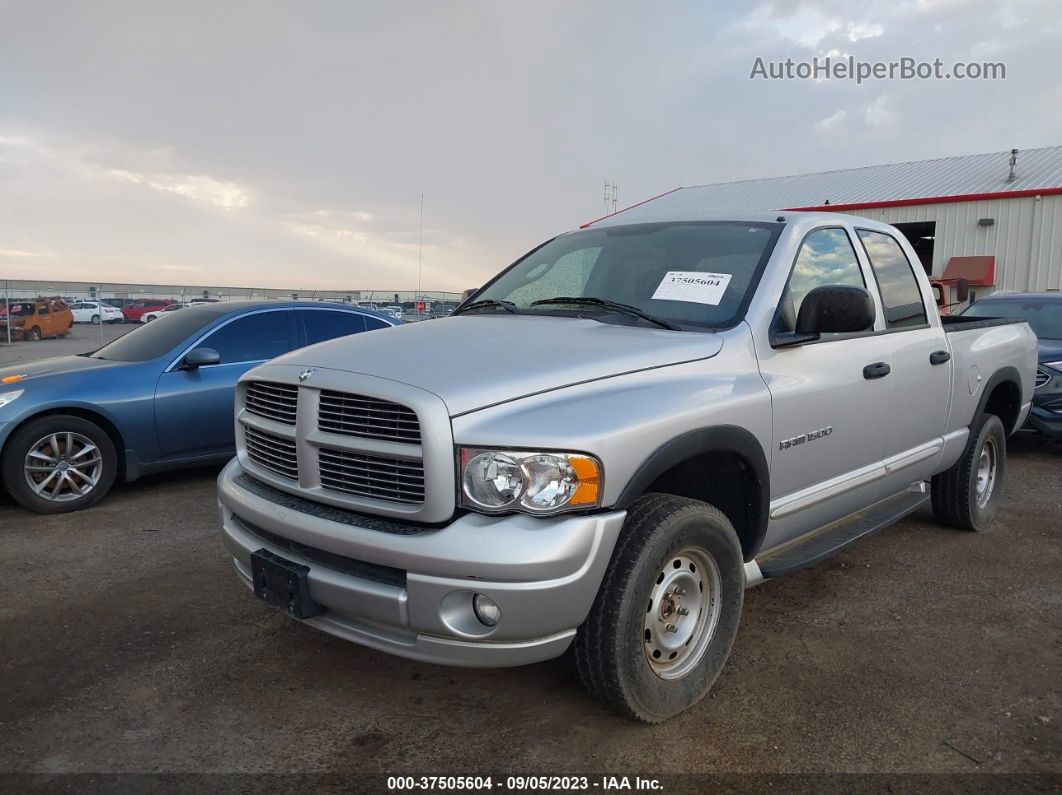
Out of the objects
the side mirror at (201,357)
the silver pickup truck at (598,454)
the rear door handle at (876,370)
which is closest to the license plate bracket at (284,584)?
the silver pickup truck at (598,454)

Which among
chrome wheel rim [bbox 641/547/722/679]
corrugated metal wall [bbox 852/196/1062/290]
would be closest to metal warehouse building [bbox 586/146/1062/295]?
corrugated metal wall [bbox 852/196/1062/290]

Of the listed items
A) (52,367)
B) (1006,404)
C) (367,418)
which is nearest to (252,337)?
(52,367)

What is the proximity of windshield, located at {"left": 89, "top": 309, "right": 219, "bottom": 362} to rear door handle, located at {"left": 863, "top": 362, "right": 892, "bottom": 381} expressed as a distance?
5.16 meters

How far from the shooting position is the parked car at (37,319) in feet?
84.0

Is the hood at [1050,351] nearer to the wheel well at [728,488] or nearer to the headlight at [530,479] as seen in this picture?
the wheel well at [728,488]

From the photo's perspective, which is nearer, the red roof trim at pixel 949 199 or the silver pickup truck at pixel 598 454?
the silver pickup truck at pixel 598 454

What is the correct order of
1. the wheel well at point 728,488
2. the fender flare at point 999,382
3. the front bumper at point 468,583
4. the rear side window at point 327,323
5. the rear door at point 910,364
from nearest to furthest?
1. the front bumper at point 468,583
2. the wheel well at point 728,488
3. the rear door at point 910,364
4. the fender flare at point 999,382
5. the rear side window at point 327,323

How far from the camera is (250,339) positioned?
6.77 meters

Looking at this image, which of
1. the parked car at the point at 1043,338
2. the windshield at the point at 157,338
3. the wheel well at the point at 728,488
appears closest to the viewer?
the wheel well at the point at 728,488

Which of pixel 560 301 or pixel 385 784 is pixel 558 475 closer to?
pixel 385 784

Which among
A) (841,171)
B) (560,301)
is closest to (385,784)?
(560,301)

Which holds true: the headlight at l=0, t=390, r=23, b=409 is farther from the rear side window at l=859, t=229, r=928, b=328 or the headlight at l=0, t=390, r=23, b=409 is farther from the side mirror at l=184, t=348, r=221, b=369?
the rear side window at l=859, t=229, r=928, b=328

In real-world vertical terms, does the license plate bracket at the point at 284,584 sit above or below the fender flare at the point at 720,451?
below

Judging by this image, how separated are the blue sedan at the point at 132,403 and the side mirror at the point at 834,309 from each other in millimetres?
4595
